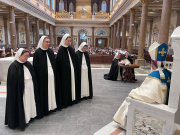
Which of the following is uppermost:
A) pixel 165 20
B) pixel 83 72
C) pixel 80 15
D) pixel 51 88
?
pixel 80 15

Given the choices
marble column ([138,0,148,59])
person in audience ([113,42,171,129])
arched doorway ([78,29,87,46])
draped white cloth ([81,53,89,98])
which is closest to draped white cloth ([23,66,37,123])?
draped white cloth ([81,53,89,98])

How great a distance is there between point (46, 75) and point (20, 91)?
0.68 meters

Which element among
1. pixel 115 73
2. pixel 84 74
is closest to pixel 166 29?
pixel 115 73

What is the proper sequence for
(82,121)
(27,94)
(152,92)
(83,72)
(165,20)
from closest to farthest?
(152,92) < (27,94) < (82,121) < (83,72) < (165,20)

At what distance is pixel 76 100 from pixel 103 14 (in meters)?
25.1

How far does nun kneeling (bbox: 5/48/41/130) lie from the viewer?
252 cm

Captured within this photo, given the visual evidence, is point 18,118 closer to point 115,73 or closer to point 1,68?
point 1,68

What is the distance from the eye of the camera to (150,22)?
1981 centimetres

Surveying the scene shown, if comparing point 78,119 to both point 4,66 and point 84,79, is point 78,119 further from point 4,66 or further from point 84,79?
point 4,66

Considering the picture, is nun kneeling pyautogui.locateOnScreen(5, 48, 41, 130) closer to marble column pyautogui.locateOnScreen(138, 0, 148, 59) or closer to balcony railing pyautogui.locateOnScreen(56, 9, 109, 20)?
marble column pyautogui.locateOnScreen(138, 0, 148, 59)

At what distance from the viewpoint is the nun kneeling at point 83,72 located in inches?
156

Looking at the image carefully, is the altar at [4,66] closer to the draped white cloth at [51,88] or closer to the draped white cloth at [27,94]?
the draped white cloth at [51,88]

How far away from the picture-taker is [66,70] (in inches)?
138

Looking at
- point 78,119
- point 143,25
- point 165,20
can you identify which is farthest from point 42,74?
point 143,25
